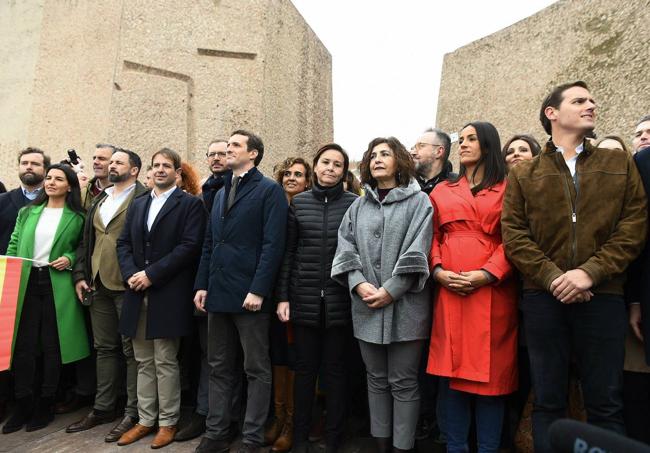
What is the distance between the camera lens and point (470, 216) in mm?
2348

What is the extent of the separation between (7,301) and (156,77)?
3196mm

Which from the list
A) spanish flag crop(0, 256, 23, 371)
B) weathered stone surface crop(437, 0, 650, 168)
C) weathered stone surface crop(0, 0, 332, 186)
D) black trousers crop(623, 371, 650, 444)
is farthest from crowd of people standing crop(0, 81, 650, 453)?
weathered stone surface crop(437, 0, 650, 168)

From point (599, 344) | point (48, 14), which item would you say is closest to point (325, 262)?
point (599, 344)

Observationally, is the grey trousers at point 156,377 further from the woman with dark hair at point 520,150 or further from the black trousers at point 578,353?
the woman with dark hair at point 520,150

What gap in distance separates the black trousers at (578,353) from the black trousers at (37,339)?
122 inches

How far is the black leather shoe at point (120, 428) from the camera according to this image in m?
2.94

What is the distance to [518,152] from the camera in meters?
3.05

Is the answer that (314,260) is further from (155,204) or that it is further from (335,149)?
(155,204)

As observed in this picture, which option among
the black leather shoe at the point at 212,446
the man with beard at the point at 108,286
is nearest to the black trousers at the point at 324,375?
the black leather shoe at the point at 212,446

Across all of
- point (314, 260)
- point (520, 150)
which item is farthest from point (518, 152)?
point (314, 260)

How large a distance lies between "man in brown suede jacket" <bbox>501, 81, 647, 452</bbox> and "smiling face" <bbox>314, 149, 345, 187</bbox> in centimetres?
108

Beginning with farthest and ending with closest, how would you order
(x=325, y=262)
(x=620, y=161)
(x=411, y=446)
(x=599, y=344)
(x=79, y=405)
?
(x=79, y=405), (x=325, y=262), (x=411, y=446), (x=620, y=161), (x=599, y=344)

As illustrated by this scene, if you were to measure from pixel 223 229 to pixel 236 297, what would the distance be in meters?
0.42

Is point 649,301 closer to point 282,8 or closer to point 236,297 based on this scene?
point 236,297
